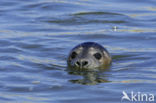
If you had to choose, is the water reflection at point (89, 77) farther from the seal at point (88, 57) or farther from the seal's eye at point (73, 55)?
the seal's eye at point (73, 55)

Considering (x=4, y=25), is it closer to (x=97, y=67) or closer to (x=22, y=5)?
(x=22, y=5)

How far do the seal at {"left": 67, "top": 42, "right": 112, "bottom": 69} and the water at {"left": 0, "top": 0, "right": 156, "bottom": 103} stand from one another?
0.70ft

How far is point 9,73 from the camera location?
1095 centimetres

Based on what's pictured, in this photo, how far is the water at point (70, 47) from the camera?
9719 mm

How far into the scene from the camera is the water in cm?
972

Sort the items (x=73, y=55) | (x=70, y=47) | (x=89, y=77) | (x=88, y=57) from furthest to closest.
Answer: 1. (x=70, y=47)
2. (x=73, y=55)
3. (x=88, y=57)
4. (x=89, y=77)


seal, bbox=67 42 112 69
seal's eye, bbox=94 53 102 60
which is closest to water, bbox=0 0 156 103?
seal, bbox=67 42 112 69

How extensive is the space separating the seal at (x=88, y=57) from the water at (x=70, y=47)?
0.21m

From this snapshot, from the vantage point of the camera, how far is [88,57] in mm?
11539

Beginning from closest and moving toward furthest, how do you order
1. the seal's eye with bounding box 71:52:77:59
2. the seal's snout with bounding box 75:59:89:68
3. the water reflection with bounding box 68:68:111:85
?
the water reflection with bounding box 68:68:111:85
the seal's snout with bounding box 75:59:89:68
the seal's eye with bounding box 71:52:77:59

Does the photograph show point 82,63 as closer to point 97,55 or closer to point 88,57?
point 88,57

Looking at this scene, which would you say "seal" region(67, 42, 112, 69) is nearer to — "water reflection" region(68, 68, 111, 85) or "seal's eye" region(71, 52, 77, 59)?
"seal's eye" region(71, 52, 77, 59)

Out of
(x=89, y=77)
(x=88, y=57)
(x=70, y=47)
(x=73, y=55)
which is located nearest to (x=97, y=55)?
(x=88, y=57)

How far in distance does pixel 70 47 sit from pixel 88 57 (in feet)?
5.80
